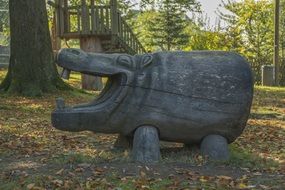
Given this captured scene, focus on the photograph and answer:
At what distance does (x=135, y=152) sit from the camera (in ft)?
22.6

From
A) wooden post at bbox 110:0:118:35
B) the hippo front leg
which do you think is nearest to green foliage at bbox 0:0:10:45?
wooden post at bbox 110:0:118:35

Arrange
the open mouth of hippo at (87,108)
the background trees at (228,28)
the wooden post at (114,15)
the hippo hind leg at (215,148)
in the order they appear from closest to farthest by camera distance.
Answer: the open mouth of hippo at (87,108) < the hippo hind leg at (215,148) < the wooden post at (114,15) < the background trees at (228,28)

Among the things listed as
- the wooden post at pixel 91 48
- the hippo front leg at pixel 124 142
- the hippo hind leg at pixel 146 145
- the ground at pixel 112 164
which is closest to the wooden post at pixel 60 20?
the wooden post at pixel 91 48

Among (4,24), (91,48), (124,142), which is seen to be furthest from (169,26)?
(124,142)

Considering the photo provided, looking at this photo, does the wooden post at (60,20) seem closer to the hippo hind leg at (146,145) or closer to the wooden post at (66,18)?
the wooden post at (66,18)

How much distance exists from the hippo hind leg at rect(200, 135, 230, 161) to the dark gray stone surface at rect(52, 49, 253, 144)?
0.26ft

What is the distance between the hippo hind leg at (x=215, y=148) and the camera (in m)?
7.12

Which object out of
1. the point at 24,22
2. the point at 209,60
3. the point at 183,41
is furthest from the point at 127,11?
the point at 209,60

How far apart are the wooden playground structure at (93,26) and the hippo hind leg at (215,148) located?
1254 cm

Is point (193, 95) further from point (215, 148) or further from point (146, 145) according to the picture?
point (146, 145)

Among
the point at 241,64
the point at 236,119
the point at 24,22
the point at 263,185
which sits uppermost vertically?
the point at 24,22

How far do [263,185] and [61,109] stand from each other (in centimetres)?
269

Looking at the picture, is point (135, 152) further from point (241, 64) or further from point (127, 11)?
point (127, 11)

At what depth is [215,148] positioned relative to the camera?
7137 mm
